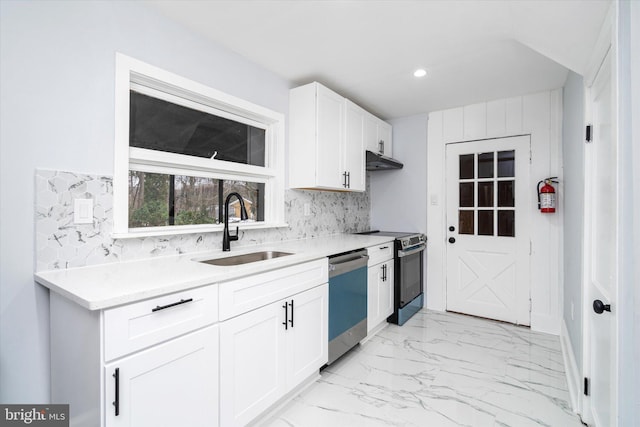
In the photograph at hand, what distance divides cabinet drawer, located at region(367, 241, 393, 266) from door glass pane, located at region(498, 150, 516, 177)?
1.46 meters

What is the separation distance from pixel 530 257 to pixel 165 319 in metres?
3.41

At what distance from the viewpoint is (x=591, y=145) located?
1776mm

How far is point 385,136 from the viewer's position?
152 inches

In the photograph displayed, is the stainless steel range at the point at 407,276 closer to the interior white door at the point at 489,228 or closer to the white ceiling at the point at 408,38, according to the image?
the interior white door at the point at 489,228

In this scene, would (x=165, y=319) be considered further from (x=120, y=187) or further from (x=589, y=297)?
(x=589, y=297)

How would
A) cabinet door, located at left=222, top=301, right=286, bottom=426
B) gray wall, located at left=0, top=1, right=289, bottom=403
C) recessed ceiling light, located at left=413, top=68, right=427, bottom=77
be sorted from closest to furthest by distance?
gray wall, located at left=0, top=1, right=289, bottom=403 → cabinet door, located at left=222, top=301, right=286, bottom=426 → recessed ceiling light, located at left=413, top=68, right=427, bottom=77

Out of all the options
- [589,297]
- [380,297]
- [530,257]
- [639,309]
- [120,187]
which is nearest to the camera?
[639,309]

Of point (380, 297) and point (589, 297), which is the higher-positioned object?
point (589, 297)

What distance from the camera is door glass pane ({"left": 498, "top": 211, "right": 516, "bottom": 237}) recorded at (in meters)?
3.29

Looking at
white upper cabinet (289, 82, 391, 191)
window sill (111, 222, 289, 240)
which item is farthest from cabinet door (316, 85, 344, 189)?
window sill (111, 222, 289, 240)

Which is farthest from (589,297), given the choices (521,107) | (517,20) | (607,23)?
(521,107)

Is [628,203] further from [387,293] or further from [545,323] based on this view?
[545,323]

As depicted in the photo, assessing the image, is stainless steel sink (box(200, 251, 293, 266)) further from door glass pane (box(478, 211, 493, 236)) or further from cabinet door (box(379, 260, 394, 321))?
door glass pane (box(478, 211, 493, 236))

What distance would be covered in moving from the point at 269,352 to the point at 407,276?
2.05m
